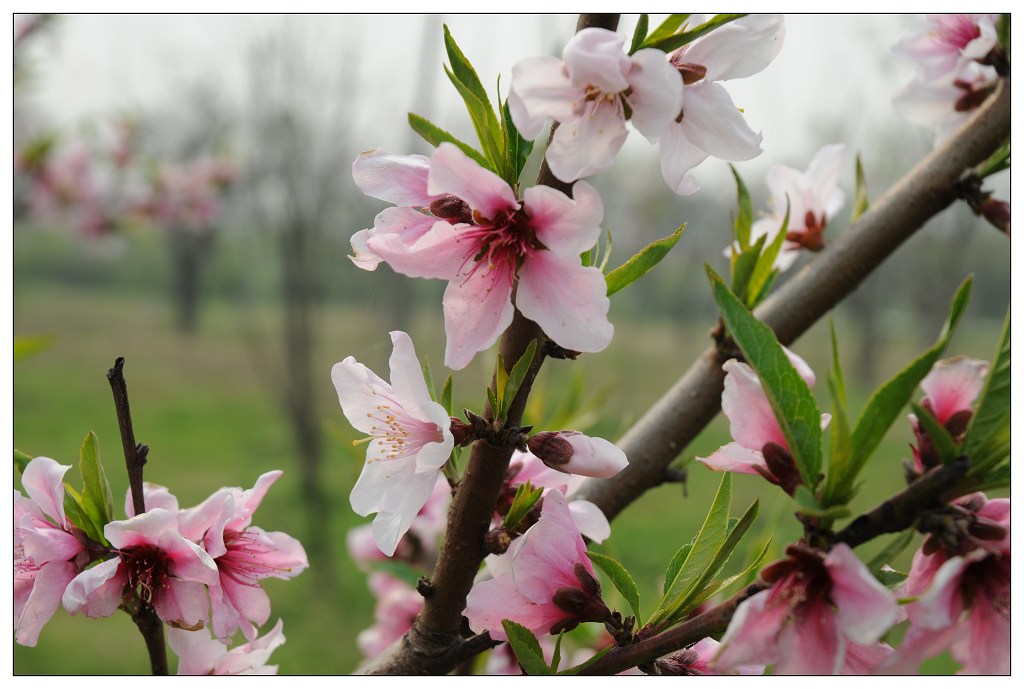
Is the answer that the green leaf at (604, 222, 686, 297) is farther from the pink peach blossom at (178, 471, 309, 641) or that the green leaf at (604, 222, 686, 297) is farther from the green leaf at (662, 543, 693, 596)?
the pink peach blossom at (178, 471, 309, 641)

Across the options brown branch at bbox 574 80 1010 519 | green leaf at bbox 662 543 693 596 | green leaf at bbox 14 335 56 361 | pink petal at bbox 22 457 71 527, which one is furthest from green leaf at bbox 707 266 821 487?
green leaf at bbox 14 335 56 361

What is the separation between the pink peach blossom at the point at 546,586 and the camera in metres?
0.42

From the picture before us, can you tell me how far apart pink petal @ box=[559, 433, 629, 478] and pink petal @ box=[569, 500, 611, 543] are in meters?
0.10

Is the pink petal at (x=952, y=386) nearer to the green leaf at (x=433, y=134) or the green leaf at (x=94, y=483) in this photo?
the green leaf at (x=433, y=134)

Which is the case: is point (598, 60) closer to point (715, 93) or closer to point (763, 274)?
point (715, 93)

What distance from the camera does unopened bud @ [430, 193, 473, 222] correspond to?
434 millimetres

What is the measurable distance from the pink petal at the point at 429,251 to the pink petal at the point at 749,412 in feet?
0.49

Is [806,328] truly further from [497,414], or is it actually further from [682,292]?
[682,292]

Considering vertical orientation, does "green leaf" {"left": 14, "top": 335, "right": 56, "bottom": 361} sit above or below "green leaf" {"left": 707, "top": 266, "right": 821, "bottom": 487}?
below

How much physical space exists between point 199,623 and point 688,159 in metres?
0.42

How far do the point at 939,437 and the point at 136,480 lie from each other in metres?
0.45

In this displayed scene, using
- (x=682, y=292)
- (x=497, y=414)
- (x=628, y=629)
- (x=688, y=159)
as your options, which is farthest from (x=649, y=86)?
(x=682, y=292)

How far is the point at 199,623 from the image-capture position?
20.7 inches

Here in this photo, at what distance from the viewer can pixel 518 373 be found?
40 centimetres
